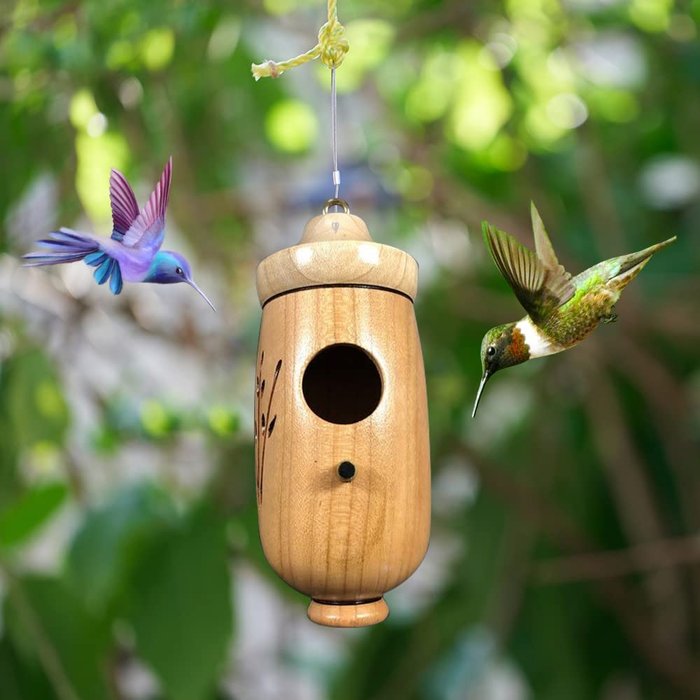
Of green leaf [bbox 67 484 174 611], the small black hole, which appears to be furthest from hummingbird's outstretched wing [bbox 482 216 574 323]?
green leaf [bbox 67 484 174 611]

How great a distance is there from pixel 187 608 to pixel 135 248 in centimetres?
74

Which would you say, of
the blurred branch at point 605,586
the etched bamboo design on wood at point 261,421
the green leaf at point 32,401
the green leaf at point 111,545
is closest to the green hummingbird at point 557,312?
the etched bamboo design on wood at point 261,421

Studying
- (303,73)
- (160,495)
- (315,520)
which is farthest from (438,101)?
(315,520)

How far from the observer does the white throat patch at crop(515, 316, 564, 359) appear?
1.46 feet

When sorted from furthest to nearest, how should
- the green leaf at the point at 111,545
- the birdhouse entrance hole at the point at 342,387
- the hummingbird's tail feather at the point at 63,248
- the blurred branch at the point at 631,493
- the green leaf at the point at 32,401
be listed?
the blurred branch at the point at 631,493, the green leaf at the point at 111,545, the green leaf at the point at 32,401, the birdhouse entrance hole at the point at 342,387, the hummingbird's tail feather at the point at 63,248

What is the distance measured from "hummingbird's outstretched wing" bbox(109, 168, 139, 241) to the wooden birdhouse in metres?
0.10

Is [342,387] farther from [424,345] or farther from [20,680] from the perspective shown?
[424,345]

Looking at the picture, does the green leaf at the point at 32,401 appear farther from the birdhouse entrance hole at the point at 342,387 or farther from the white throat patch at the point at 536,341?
the white throat patch at the point at 536,341

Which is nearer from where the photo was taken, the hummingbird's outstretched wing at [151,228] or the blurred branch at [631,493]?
the hummingbird's outstretched wing at [151,228]

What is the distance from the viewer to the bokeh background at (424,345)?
1021mm

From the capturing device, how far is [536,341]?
0.45 metres

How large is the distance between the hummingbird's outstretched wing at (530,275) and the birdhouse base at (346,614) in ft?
0.60

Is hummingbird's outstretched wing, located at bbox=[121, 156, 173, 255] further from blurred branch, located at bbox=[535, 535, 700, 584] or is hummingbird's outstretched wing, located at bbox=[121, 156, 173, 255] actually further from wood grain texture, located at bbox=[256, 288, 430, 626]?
blurred branch, located at bbox=[535, 535, 700, 584]

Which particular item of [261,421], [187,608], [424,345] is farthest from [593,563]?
[261,421]
